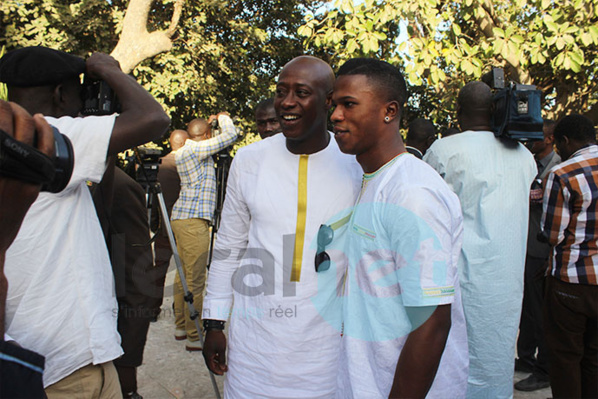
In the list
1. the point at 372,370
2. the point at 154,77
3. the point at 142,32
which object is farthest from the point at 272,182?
the point at 154,77

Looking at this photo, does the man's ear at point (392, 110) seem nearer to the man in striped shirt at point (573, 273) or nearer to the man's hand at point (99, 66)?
the man's hand at point (99, 66)

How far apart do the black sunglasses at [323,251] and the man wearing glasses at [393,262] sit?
23 centimetres

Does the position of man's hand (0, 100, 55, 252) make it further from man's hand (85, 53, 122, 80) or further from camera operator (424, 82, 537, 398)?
camera operator (424, 82, 537, 398)

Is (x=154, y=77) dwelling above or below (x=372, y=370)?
above

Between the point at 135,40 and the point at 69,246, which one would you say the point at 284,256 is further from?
the point at 135,40

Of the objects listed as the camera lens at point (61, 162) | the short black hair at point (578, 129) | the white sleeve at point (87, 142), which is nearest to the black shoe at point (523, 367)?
the short black hair at point (578, 129)

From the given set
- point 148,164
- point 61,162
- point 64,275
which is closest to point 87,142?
point 64,275

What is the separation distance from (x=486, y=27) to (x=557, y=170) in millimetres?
3874

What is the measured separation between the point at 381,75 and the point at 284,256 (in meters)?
0.84

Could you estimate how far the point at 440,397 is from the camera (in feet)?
5.42

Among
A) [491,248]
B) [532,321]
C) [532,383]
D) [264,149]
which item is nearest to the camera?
[264,149]

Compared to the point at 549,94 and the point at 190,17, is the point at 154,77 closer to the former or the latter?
the point at 190,17

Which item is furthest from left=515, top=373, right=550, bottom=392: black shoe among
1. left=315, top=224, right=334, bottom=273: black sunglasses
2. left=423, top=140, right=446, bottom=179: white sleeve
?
left=315, top=224, right=334, bottom=273: black sunglasses

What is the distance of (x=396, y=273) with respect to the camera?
156cm
